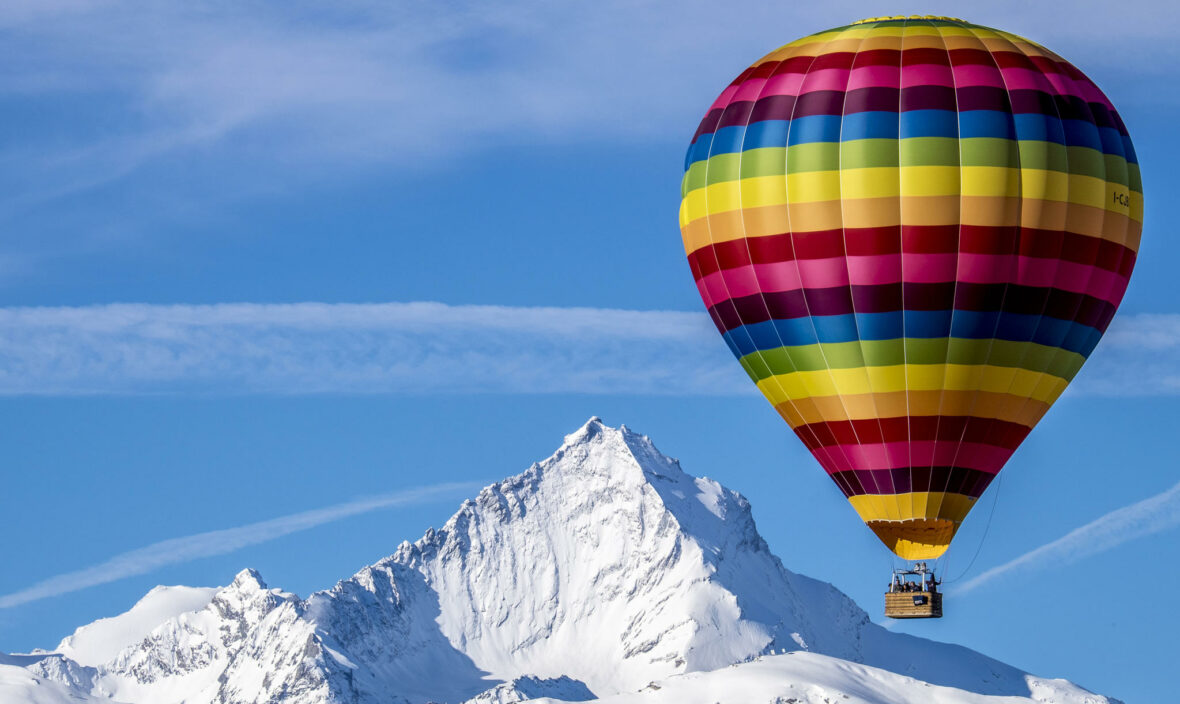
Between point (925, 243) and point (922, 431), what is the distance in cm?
562

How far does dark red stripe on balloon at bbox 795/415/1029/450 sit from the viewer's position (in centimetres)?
6656

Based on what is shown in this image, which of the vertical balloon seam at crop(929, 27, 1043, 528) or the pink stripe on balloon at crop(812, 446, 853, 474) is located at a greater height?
the vertical balloon seam at crop(929, 27, 1043, 528)

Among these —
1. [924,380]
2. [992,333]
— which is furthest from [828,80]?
[924,380]

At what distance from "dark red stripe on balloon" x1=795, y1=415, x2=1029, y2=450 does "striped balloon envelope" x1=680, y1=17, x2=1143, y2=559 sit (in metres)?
0.06

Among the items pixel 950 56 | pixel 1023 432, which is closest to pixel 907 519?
pixel 1023 432

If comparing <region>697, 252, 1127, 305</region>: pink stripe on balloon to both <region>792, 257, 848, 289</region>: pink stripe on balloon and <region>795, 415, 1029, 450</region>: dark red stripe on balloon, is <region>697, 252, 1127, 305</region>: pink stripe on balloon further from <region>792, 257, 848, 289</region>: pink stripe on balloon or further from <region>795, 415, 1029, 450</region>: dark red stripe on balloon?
<region>795, 415, 1029, 450</region>: dark red stripe on balloon

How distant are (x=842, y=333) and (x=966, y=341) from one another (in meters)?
3.68

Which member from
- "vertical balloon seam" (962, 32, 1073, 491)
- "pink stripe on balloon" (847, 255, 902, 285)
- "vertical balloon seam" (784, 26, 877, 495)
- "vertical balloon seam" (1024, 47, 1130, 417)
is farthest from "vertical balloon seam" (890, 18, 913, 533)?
"vertical balloon seam" (1024, 47, 1130, 417)

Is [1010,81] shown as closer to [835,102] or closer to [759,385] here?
[835,102]

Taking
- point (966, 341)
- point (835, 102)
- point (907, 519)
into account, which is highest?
point (835, 102)

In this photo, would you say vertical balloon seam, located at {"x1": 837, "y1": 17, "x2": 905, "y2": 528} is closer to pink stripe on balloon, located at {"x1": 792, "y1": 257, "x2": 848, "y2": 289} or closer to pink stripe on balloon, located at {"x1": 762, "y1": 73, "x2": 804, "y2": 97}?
pink stripe on balloon, located at {"x1": 792, "y1": 257, "x2": 848, "y2": 289}

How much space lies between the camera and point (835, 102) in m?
66.9

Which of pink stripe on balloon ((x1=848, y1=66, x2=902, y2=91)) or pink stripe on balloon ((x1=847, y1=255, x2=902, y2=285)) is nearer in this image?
pink stripe on balloon ((x1=847, y1=255, x2=902, y2=285))

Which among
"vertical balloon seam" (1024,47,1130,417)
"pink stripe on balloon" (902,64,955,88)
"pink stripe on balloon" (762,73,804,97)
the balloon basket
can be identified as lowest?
the balloon basket
